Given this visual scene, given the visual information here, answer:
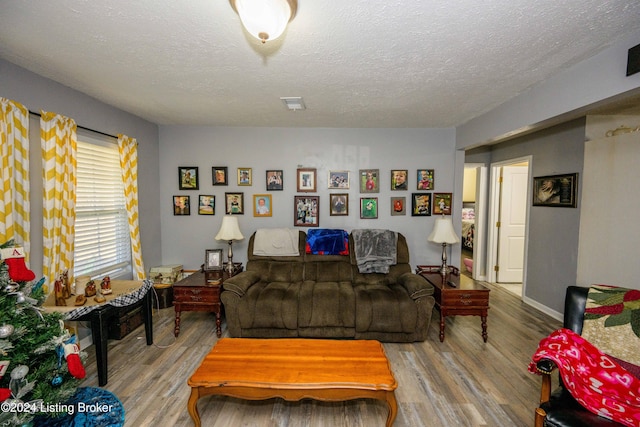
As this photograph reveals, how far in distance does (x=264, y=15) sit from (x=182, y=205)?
3186 mm

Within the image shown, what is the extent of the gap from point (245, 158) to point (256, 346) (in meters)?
2.53

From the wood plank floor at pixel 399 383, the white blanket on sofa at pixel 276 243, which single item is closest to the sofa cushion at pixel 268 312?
the wood plank floor at pixel 399 383

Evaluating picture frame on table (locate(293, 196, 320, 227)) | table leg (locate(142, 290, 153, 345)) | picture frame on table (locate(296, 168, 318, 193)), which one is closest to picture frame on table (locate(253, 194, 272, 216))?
picture frame on table (locate(293, 196, 320, 227))

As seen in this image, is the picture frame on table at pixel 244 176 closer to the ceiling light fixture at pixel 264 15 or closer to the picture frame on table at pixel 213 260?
the picture frame on table at pixel 213 260

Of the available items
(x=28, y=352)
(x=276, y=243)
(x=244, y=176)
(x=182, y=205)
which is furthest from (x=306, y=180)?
(x=28, y=352)

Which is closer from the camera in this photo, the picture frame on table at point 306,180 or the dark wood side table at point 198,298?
the dark wood side table at point 198,298

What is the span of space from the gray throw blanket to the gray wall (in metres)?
2.71

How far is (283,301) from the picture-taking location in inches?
105

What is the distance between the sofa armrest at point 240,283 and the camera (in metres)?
2.69

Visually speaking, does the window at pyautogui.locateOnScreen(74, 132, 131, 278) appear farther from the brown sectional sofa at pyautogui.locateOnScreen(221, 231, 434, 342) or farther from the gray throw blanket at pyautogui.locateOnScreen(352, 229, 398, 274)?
the gray throw blanket at pyautogui.locateOnScreen(352, 229, 398, 274)

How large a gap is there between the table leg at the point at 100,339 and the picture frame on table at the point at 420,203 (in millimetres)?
3519

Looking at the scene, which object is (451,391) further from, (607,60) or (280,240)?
(607,60)

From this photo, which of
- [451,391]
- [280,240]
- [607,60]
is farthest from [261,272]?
[607,60]

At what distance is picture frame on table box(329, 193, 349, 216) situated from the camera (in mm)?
3707
